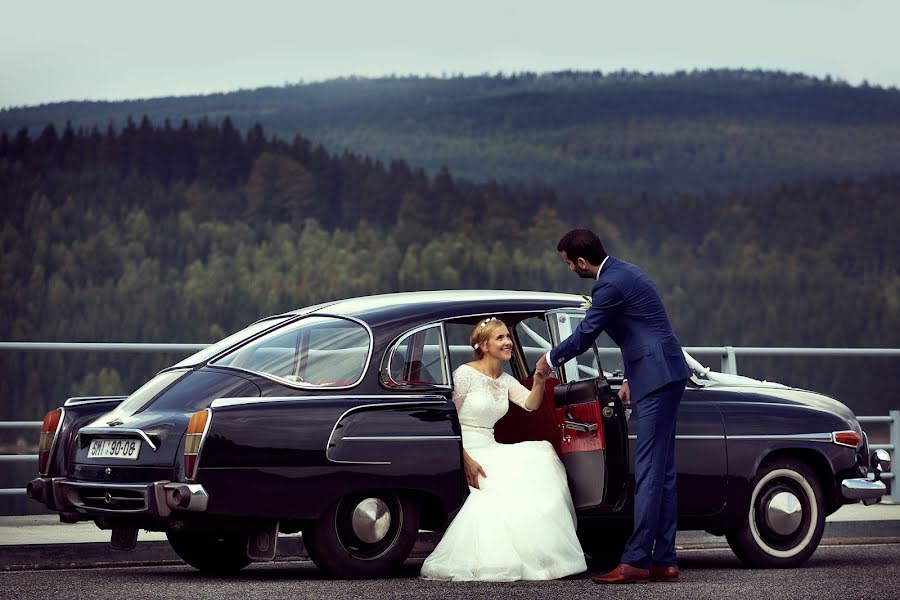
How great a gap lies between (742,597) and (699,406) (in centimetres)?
165

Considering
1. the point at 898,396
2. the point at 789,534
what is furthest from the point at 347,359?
the point at 898,396

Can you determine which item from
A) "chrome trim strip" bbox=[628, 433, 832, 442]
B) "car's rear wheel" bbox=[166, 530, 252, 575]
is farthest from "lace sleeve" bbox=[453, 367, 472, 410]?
"car's rear wheel" bbox=[166, 530, 252, 575]

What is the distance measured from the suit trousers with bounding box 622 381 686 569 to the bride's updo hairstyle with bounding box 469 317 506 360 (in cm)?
106

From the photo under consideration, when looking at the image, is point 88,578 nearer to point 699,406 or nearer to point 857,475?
point 699,406

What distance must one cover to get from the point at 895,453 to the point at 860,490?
511 cm

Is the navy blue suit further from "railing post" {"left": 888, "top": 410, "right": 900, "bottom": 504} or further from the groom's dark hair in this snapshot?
"railing post" {"left": 888, "top": 410, "right": 900, "bottom": 504}

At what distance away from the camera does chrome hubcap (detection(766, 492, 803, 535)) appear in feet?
35.9

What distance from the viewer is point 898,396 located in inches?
7574

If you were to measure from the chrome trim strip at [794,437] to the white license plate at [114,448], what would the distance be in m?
3.53

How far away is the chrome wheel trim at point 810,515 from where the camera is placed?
10.9 metres

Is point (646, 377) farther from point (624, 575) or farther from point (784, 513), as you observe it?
point (784, 513)

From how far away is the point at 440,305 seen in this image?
10.3 meters

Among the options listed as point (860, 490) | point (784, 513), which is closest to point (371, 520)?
point (784, 513)

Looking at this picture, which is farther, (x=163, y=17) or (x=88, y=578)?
(x=163, y=17)
